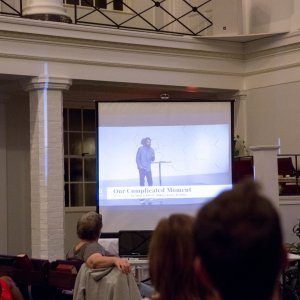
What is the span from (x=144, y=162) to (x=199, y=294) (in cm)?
710

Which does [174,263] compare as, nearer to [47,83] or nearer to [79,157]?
[47,83]

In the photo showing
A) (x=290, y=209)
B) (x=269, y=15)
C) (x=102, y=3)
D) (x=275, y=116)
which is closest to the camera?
(x=290, y=209)

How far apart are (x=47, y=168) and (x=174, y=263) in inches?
353

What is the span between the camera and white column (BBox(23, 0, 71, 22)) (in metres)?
11.3

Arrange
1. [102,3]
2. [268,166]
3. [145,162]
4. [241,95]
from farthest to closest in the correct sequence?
[102,3] < [241,95] < [145,162] < [268,166]

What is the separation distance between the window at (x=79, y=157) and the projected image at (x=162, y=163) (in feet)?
16.2

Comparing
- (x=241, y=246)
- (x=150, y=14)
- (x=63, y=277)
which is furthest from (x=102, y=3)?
(x=241, y=246)

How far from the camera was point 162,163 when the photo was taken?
9.38m

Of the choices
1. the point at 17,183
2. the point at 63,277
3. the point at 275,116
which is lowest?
the point at 63,277

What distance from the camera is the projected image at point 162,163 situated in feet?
30.6

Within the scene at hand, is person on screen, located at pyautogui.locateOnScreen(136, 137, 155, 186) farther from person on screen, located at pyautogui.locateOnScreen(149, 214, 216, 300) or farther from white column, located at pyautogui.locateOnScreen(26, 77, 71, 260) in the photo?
person on screen, located at pyautogui.locateOnScreen(149, 214, 216, 300)

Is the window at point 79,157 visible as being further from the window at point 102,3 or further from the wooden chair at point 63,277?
the wooden chair at point 63,277

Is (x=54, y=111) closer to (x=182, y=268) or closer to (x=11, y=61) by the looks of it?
(x=11, y=61)

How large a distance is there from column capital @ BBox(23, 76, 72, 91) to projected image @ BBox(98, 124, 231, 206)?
202 cm
